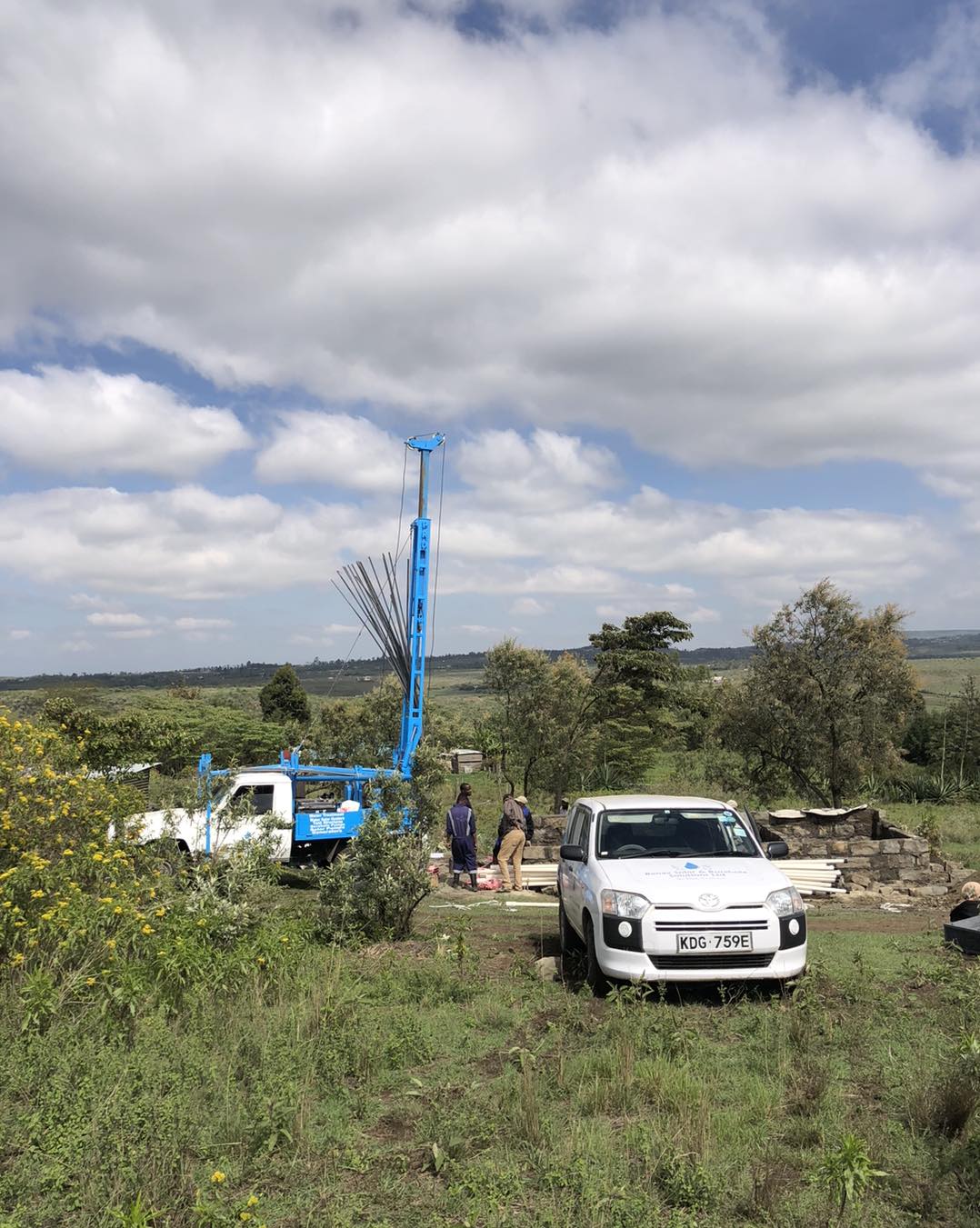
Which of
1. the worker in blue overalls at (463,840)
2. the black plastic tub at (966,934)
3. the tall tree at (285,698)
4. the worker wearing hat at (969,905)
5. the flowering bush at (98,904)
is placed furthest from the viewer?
the tall tree at (285,698)

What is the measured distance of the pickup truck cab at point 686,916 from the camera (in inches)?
266

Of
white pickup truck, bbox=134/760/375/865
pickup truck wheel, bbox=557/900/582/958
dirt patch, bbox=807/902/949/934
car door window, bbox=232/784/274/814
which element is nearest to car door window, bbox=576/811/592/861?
pickup truck wheel, bbox=557/900/582/958

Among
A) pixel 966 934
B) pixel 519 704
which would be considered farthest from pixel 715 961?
pixel 519 704

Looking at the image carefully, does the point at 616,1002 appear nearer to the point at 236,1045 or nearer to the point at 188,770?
the point at 236,1045

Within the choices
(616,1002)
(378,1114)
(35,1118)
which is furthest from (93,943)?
(616,1002)

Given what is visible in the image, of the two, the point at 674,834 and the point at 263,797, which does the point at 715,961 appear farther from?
the point at 263,797

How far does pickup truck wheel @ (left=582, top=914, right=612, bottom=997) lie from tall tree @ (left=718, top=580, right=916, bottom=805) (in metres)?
17.1

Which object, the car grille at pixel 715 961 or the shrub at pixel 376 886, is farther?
the shrub at pixel 376 886

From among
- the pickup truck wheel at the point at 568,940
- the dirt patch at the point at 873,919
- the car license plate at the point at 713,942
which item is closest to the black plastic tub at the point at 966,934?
the car license plate at the point at 713,942

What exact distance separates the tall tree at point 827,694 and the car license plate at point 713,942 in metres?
17.3

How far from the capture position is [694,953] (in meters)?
6.72

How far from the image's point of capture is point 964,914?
881 centimetres

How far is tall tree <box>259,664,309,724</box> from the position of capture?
64.0 m

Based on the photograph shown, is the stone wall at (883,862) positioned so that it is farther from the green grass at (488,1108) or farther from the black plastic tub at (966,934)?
the black plastic tub at (966,934)
